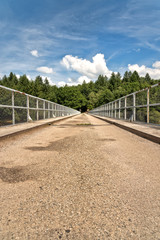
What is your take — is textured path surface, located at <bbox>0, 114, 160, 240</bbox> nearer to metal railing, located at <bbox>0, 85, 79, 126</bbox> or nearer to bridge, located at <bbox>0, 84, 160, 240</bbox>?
bridge, located at <bbox>0, 84, 160, 240</bbox>

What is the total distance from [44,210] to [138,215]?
0.71m

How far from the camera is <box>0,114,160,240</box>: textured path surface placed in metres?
1.13

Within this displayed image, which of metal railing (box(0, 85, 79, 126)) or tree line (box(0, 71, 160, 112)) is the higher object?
tree line (box(0, 71, 160, 112))

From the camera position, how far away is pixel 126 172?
2.23 m

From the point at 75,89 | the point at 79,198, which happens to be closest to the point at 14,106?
the point at 79,198

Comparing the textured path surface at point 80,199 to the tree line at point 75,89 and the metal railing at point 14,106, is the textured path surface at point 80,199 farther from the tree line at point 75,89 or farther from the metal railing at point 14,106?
the tree line at point 75,89

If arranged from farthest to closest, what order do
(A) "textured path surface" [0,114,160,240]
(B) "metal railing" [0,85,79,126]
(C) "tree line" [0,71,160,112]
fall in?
(C) "tree line" [0,71,160,112], (B) "metal railing" [0,85,79,126], (A) "textured path surface" [0,114,160,240]

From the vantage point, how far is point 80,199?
1.53m

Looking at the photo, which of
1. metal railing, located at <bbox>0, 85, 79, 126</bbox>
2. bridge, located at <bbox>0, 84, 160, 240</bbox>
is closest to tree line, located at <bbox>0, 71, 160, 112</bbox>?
metal railing, located at <bbox>0, 85, 79, 126</bbox>

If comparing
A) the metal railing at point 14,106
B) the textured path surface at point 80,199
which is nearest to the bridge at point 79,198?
the textured path surface at point 80,199

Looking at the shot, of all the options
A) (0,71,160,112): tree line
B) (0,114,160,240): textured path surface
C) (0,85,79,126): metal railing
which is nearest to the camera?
(0,114,160,240): textured path surface

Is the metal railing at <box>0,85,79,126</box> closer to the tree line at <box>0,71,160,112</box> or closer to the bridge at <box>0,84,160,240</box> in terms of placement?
the bridge at <box>0,84,160,240</box>

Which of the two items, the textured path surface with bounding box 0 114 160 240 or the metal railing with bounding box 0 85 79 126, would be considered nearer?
the textured path surface with bounding box 0 114 160 240

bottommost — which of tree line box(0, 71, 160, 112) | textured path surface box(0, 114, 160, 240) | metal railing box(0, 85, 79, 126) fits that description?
textured path surface box(0, 114, 160, 240)
